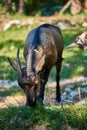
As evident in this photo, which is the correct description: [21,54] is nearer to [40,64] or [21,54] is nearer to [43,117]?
[40,64]

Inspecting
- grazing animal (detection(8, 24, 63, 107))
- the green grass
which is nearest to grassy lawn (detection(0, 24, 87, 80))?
grazing animal (detection(8, 24, 63, 107))

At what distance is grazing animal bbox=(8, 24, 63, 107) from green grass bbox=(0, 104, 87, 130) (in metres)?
0.42

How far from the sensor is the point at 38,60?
1077 cm

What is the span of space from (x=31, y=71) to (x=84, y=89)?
4.00 metres

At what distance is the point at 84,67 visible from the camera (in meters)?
19.7

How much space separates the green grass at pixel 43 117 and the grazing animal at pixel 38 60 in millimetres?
417

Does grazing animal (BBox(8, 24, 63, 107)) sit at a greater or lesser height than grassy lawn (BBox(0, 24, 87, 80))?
greater

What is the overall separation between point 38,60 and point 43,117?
2.14m

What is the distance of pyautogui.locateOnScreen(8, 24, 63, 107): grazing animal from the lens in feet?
33.1

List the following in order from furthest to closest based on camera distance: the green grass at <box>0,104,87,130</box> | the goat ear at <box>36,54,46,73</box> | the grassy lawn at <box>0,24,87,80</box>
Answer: the grassy lawn at <box>0,24,87,80</box> < the goat ear at <box>36,54,46,73</box> < the green grass at <box>0,104,87,130</box>

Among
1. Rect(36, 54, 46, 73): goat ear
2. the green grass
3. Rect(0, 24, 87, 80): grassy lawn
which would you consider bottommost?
Rect(0, 24, 87, 80): grassy lawn

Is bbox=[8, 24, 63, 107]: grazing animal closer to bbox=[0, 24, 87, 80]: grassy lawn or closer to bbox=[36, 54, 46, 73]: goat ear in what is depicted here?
bbox=[36, 54, 46, 73]: goat ear

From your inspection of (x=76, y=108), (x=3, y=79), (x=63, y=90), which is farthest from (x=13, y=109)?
(x=3, y=79)

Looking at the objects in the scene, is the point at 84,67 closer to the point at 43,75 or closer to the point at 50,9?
the point at 43,75
